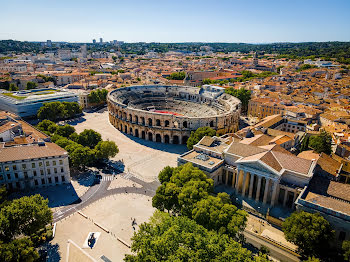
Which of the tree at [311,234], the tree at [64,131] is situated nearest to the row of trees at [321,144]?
the tree at [311,234]

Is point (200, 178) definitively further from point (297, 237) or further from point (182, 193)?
Result: point (297, 237)

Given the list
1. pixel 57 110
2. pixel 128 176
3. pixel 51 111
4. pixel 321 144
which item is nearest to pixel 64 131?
pixel 128 176

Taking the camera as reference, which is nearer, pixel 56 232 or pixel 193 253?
pixel 193 253

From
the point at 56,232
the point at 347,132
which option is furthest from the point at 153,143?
the point at 347,132

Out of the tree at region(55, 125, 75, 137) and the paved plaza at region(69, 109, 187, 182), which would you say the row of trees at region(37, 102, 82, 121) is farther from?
the tree at region(55, 125, 75, 137)

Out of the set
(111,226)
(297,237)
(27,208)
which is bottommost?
(111,226)

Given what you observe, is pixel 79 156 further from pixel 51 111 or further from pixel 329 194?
pixel 329 194
